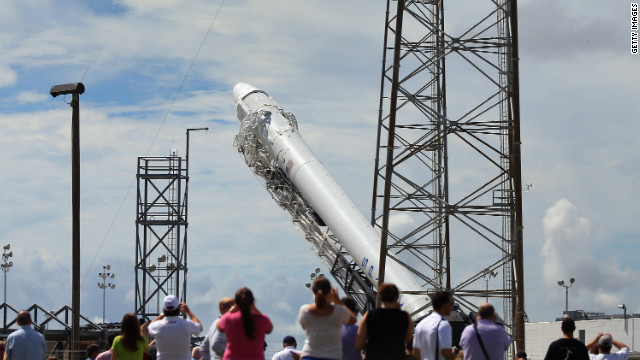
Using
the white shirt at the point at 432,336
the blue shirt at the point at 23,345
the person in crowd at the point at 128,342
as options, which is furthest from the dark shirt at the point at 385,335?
the blue shirt at the point at 23,345

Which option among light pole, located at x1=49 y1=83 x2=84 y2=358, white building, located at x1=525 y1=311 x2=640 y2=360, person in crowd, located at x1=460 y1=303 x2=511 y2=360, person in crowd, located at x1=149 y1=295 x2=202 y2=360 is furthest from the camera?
white building, located at x1=525 y1=311 x2=640 y2=360

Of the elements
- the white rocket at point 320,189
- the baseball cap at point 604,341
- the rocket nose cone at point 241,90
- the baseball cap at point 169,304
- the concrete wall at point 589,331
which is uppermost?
the rocket nose cone at point 241,90

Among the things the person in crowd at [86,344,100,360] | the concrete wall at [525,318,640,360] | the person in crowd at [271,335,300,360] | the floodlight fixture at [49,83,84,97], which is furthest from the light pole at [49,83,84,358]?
the concrete wall at [525,318,640,360]

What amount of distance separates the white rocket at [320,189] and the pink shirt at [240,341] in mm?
15670

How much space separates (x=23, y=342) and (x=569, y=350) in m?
7.23

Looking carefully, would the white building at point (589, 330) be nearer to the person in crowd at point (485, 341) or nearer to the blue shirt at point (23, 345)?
the blue shirt at point (23, 345)

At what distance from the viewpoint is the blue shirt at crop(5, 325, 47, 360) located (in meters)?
13.3

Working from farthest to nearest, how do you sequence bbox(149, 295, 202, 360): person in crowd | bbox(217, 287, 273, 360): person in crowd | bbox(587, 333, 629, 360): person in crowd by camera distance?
bbox(587, 333, 629, 360): person in crowd < bbox(149, 295, 202, 360): person in crowd < bbox(217, 287, 273, 360): person in crowd

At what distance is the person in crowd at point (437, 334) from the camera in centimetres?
1063

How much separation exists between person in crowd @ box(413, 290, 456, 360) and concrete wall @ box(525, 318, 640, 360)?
36.2m

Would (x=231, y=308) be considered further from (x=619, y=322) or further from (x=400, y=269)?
(x=619, y=322)

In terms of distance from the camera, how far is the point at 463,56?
24.6 m

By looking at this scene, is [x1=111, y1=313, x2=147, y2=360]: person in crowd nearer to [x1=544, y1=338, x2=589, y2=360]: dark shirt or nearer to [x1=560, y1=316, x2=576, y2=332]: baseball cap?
[x1=544, y1=338, x2=589, y2=360]: dark shirt

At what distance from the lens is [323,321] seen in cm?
1036
